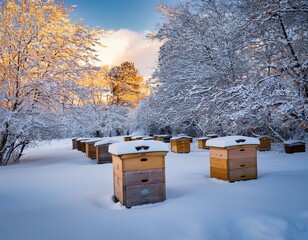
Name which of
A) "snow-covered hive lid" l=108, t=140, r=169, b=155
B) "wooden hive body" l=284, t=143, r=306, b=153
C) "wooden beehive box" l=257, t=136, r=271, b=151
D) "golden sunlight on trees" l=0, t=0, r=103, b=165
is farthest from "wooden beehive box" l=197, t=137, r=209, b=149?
"snow-covered hive lid" l=108, t=140, r=169, b=155

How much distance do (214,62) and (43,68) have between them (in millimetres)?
8754

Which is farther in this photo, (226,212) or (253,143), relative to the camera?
(253,143)

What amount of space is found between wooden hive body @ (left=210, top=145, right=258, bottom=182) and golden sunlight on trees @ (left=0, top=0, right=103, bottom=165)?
7058 millimetres

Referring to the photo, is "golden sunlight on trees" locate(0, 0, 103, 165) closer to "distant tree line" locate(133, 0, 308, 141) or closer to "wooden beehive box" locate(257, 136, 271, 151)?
"distant tree line" locate(133, 0, 308, 141)

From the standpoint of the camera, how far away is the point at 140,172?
153 inches

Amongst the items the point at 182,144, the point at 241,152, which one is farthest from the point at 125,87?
the point at 241,152

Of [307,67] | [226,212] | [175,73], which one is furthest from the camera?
[175,73]

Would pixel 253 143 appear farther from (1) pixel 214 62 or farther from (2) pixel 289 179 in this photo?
(1) pixel 214 62

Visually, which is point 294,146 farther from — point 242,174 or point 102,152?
point 102,152

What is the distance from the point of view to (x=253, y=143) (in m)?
5.24

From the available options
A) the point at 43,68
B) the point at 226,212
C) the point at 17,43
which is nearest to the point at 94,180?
the point at 226,212

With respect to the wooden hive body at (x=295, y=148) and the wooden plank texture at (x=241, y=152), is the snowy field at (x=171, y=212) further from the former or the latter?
the wooden hive body at (x=295, y=148)

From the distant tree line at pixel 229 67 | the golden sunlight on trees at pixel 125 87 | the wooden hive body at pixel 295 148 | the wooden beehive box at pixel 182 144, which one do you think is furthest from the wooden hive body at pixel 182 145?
the golden sunlight on trees at pixel 125 87

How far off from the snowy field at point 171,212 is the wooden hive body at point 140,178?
0.16 m
